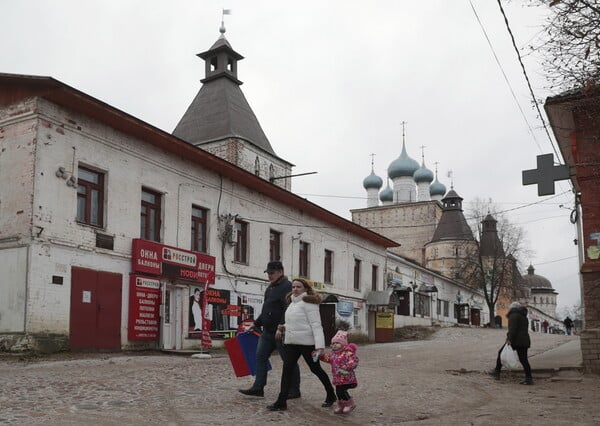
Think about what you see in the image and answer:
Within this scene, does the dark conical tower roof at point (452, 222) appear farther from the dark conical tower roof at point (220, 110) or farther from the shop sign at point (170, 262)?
the shop sign at point (170, 262)

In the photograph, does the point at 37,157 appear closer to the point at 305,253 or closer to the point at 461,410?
the point at 461,410

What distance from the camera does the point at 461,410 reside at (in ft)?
27.3

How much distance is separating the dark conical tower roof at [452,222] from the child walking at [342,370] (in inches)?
2447

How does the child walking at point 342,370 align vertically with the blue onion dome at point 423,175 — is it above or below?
below

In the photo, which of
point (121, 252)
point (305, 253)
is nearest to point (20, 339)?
point (121, 252)

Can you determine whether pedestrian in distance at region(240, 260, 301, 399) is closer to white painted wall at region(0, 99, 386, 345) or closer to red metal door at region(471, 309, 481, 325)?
white painted wall at region(0, 99, 386, 345)

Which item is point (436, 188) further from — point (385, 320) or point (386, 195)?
point (385, 320)

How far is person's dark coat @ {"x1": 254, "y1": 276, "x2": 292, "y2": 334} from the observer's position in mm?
8203

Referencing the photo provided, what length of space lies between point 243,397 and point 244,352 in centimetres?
67

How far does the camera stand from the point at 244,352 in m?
9.02

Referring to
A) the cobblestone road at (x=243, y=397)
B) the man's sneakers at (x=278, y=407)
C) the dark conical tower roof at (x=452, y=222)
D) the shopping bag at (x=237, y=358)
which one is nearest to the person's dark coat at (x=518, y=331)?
the cobblestone road at (x=243, y=397)

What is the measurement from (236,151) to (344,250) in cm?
1051

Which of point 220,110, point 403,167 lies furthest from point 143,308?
point 403,167

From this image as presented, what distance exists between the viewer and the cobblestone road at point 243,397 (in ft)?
23.6
